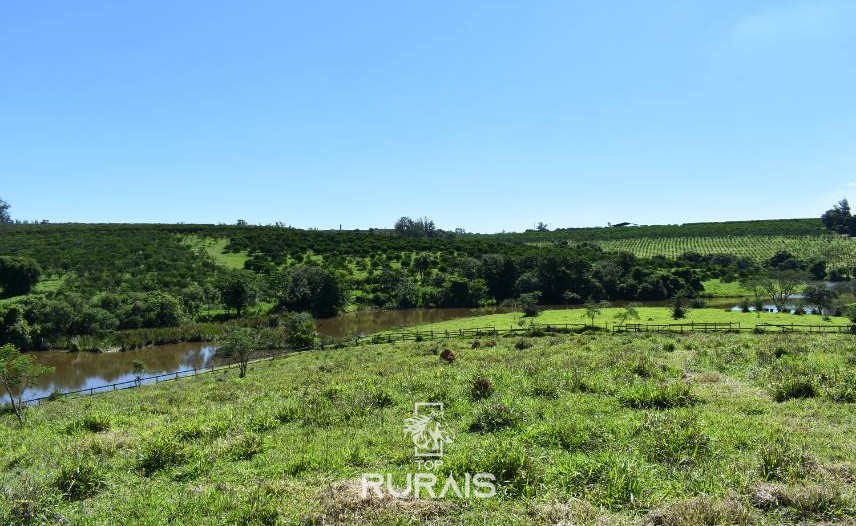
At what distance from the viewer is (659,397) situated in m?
14.9

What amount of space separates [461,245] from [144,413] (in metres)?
111

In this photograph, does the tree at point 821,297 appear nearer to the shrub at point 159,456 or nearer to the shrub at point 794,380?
the shrub at point 794,380

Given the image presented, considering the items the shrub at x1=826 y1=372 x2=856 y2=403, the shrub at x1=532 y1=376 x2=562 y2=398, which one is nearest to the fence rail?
the shrub at x1=826 y1=372 x2=856 y2=403

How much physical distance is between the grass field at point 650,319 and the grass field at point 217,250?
59.5m

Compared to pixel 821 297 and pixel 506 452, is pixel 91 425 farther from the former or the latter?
pixel 821 297

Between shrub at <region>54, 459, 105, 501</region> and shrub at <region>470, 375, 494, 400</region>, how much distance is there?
1098cm

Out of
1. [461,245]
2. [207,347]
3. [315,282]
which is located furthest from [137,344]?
[461,245]

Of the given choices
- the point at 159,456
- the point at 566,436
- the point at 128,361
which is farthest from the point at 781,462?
the point at 128,361

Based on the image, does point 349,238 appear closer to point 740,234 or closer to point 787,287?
point 787,287

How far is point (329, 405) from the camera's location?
16.9 m

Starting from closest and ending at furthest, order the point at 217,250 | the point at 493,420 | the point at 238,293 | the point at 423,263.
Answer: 1. the point at 493,420
2. the point at 238,293
3. the point at 423,263
4. the point at 217,250

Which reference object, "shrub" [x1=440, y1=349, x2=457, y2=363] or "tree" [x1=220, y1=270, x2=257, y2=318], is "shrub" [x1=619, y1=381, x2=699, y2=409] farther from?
"tree" [x1=220, y1=270, x2=257, y2=318]

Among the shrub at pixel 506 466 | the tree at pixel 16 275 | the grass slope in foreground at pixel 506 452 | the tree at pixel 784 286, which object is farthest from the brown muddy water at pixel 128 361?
the tree at pixel 784 286

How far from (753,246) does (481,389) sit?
159 m
